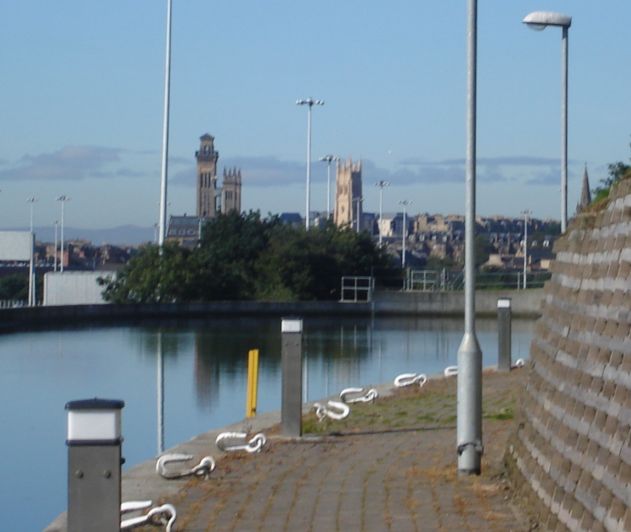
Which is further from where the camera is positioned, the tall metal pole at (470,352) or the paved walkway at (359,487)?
the tall metal pole at (470,352)

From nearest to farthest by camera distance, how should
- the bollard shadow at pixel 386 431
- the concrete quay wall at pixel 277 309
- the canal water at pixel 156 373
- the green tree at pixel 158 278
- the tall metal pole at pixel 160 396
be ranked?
the bollard shadow at pixel 386 431, the canal water at pixel 156 373, the tall metal pole at pixel 160 396, the concrete quay wall at pixel 277 309, the green tree at pixel 158 278

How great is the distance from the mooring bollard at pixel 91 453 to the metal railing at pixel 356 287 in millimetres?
60593

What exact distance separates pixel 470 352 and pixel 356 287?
5685cm

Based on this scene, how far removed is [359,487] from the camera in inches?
411

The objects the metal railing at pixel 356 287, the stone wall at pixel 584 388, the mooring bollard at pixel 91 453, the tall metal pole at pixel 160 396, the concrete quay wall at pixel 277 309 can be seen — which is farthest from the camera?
the metal railing at pixel 356 287

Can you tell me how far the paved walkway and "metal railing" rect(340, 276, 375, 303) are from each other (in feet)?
175

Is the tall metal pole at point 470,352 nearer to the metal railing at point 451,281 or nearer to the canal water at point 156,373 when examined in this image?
the canal water at point 156,373

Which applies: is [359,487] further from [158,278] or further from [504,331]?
[158,278]

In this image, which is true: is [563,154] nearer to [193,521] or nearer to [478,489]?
[478,489]

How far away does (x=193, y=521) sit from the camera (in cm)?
920

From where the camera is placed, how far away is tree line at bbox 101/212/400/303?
61.7 m

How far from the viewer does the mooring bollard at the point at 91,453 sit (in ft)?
20.9

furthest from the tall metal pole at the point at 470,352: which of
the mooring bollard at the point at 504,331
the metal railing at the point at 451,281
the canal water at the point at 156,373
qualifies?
the metal railing at the point at 451,281

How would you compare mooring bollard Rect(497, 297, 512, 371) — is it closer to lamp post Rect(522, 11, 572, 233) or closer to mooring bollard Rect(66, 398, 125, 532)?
lamp post Rect(522, 11, 572, 233)
